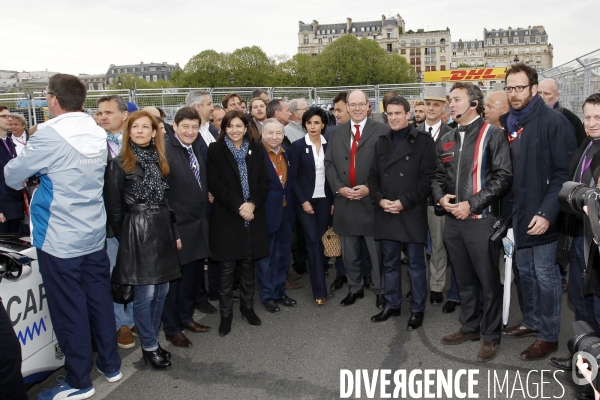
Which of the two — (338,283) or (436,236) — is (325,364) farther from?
(436,236)

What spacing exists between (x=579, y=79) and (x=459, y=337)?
5.64 metres

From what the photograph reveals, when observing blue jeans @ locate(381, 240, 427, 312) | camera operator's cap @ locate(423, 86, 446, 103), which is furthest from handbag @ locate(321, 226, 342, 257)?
camera operator's cap @ locate(423, 86, 446, 103)

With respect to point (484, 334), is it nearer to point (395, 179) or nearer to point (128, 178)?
point (395, 179)

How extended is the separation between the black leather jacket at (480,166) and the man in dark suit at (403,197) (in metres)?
0.49

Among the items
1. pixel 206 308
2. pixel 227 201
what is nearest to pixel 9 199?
pixel 206 308

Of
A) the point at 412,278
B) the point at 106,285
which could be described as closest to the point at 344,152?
the point at 412,278

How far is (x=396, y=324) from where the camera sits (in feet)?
16.5

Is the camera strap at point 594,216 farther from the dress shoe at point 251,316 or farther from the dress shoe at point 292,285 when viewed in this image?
the dress shoe at point 292,285

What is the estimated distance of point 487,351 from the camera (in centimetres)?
420

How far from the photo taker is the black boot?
418cm

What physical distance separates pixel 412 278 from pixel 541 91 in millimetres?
3562

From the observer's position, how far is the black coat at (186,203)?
4.52 meters

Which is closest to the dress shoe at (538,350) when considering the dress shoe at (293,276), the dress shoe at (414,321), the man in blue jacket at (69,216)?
the dress shoe at (414,321)

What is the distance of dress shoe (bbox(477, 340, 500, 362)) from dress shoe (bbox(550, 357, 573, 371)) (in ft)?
1.40
